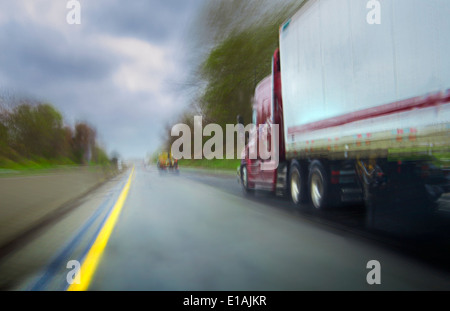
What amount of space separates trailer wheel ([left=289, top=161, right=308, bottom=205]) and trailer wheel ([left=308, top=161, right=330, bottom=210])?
508 mm

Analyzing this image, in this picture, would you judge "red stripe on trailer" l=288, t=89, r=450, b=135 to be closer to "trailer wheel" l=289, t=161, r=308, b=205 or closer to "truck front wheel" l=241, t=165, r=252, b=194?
"trailer wheel" l=289, t=161, r=308, b=205

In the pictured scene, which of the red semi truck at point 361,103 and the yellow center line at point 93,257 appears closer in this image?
the yellow center line at point 93,257

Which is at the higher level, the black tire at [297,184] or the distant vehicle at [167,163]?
the distant vehicle at [167,163]

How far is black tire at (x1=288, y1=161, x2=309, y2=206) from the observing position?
1170 cm

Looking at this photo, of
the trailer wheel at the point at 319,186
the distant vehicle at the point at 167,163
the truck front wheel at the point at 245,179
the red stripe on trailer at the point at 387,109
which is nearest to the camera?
the red stripe on trailer at the point at 387,109

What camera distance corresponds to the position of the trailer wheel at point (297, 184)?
38.4 ft

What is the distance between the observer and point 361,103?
27.4 feet

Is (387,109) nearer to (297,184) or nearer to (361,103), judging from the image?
(361,103)

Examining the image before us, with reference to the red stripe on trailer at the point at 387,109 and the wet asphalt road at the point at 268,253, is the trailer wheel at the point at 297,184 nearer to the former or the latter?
the red stripe on trailer at the point at 387,109

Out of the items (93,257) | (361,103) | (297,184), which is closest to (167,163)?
(297,184)

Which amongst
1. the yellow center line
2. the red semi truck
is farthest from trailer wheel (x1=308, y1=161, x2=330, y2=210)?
the yellow center line

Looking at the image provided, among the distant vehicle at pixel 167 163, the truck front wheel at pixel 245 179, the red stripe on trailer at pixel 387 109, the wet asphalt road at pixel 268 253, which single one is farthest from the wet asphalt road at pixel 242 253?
the distant vehicle at pixel 167 163
